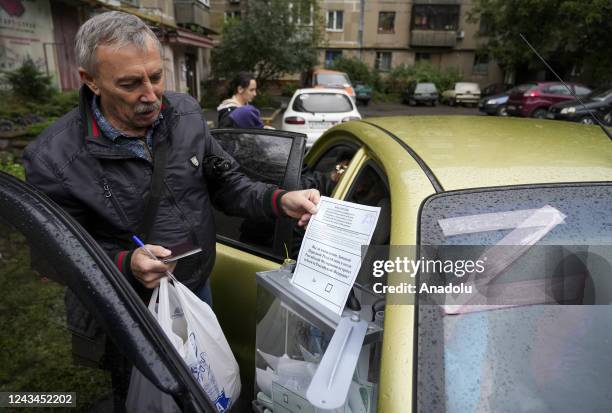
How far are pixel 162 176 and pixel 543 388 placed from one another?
4.04 ft

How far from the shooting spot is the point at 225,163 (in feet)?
5.35

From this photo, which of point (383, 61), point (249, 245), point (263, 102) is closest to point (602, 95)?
point (263, 102)

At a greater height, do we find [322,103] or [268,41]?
[268,41]

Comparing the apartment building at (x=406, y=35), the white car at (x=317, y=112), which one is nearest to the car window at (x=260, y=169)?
the white car at (x=317, y=112)

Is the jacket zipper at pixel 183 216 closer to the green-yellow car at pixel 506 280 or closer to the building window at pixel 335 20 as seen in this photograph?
the green-yellow car at pixel 506 280

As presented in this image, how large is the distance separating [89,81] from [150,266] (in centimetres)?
66

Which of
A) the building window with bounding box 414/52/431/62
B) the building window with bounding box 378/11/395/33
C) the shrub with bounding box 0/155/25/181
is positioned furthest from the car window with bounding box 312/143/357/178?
the building window with bounding box 414/52/431/62

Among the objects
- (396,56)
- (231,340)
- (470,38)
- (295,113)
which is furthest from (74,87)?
(470,38)

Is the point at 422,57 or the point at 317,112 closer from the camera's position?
the point at 317,112

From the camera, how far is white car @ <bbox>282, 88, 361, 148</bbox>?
8.22 meters

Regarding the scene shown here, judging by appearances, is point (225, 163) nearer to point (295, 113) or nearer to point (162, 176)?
point (162, 176)

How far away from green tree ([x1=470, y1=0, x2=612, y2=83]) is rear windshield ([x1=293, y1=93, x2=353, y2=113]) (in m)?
11.8

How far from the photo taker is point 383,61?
30.3 metres

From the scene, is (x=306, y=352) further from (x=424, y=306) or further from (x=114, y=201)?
(x=114, y=201)
